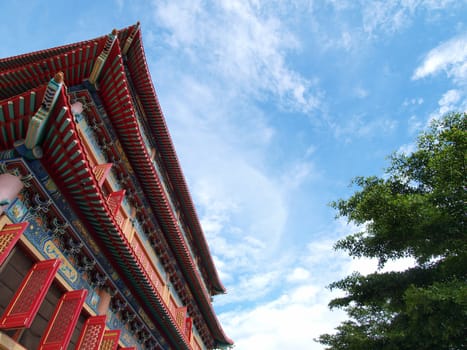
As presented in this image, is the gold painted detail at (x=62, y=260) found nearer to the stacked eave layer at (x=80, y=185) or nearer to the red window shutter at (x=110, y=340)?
the stacked eave layer at (x=80, y=185)

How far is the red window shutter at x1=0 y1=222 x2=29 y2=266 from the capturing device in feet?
15.2

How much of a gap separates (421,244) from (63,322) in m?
8.90

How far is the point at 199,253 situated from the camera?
17531 mm

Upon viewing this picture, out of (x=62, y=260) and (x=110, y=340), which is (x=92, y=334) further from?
(x=62, y=260)

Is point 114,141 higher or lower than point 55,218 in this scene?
higher

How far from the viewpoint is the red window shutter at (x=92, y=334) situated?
6.31 metres

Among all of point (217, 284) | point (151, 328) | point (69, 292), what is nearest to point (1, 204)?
point (69, 292)

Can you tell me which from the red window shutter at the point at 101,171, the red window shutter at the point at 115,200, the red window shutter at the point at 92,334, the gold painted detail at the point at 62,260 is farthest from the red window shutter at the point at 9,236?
the red window shutter at the point at 115,200

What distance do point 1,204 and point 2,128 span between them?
1.21m

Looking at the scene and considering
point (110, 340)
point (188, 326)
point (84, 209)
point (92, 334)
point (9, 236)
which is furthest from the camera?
point (188, 326)

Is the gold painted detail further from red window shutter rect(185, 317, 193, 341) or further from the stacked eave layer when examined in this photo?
red window shutter rect(185, 317, 193, 341)

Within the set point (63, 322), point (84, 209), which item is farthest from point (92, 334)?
point (84, 209)

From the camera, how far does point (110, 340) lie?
7.02 metres

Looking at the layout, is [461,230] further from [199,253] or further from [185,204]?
[199,253]
